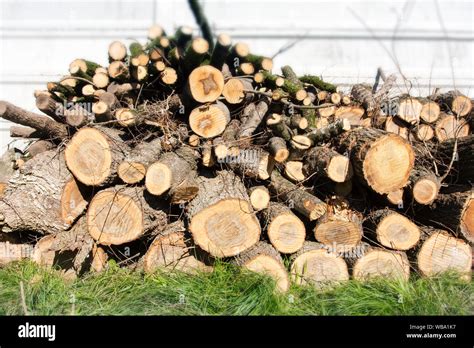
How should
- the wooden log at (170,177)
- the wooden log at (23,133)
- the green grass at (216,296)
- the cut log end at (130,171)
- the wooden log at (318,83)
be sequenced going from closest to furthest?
the green grass at (216,296) < the wooden log at (170,177) < the cut log end at (130,171) < the wooden log at (23,133) < the wooden log at (318,83)

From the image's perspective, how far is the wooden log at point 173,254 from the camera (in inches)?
120

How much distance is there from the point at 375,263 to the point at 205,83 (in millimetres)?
2041

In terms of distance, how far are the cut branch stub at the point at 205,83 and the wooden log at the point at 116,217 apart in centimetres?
94

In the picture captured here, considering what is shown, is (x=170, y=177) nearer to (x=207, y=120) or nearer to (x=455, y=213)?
(x=207, y=120)

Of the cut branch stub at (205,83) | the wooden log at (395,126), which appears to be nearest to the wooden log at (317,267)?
the wooden log at (395,126)

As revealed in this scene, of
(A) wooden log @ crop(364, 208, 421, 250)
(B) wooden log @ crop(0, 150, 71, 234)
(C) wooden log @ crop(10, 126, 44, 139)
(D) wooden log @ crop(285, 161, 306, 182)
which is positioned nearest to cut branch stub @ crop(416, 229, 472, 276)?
(A) wooden log @ crop(364, 208, 421, 250)

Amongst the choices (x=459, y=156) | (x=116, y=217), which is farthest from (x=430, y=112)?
(x=116, y=217)

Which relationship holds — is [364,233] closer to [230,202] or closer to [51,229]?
[230,202]

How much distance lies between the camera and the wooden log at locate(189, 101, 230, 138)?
124 inches

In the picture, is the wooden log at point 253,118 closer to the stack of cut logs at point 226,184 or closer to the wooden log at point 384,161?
the stack of cut logs at point 226,184

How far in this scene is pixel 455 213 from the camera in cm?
315

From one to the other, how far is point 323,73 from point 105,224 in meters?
2.95
